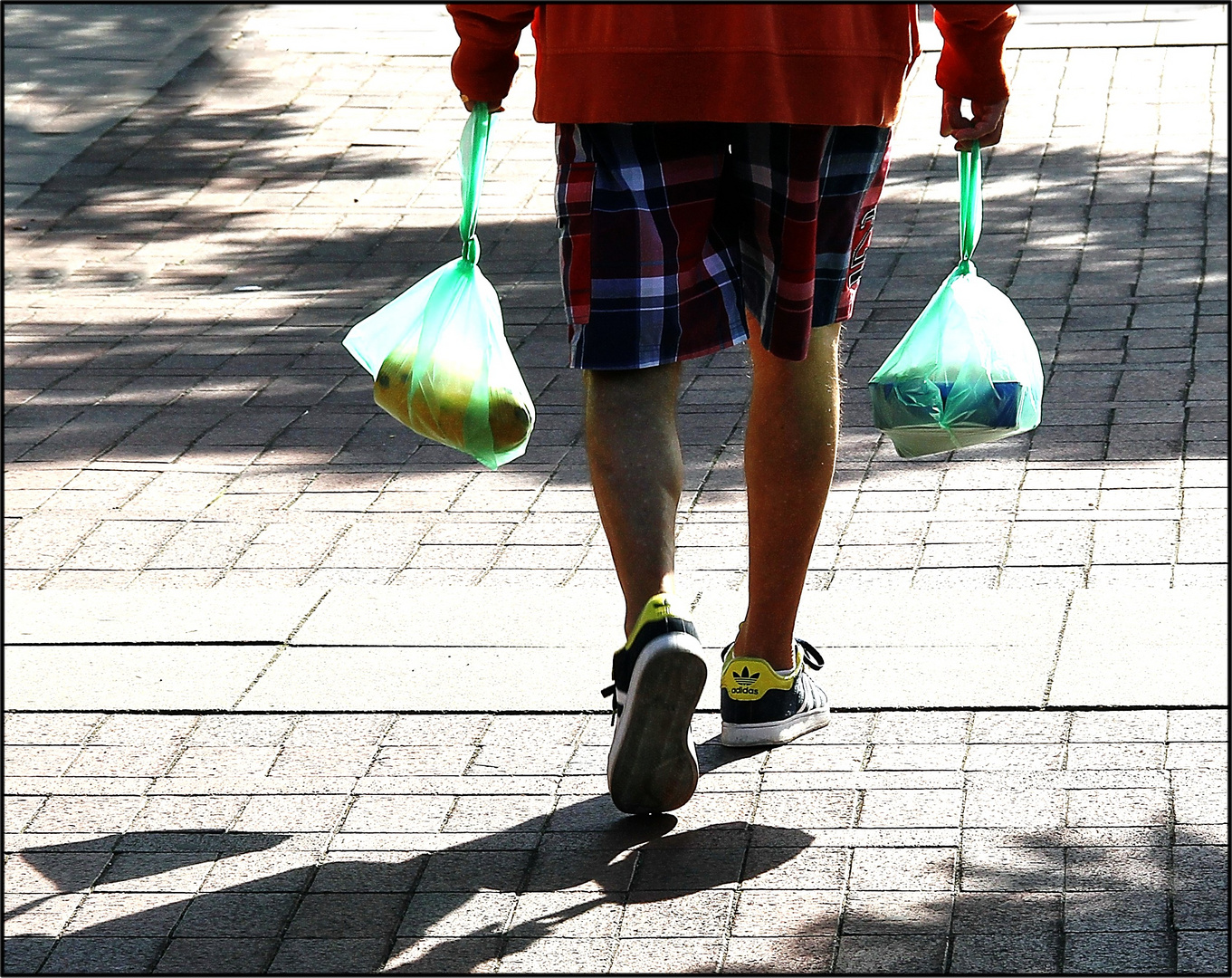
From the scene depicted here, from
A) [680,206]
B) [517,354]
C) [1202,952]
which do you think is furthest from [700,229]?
[517,354]

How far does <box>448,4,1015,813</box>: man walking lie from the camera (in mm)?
2910

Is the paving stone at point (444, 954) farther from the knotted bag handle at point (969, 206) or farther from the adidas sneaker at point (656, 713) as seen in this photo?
the knotted bag handle at point (969, 206)

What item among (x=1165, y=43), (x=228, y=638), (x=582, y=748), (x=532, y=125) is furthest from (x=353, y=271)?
(x=1165, y=43)

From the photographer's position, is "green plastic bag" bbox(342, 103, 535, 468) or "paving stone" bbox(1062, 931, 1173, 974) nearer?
"paving stone" bbox(1062, 931, 1173, 974)

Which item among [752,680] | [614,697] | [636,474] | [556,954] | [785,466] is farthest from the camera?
[752,680]

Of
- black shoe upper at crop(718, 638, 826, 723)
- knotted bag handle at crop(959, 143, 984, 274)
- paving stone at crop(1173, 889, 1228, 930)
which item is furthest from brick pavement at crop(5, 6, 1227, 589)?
paving stone at crop(1173, 889, 1228, 930)

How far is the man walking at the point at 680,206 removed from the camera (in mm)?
2910

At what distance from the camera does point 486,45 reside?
3.12 metres

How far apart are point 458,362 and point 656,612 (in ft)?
2.02

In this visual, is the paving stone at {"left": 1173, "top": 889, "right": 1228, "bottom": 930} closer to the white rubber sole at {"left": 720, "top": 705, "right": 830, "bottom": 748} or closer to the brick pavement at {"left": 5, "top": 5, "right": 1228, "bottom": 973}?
the brick pavement at {"left": 5, "top": 5, "right": 1228, "bottom": 973}

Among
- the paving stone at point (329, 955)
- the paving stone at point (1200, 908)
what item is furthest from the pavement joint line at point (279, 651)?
the paving stone at point (1200, 908)

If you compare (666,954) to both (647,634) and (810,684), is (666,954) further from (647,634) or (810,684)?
(810,684)

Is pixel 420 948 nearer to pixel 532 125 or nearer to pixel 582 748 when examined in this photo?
pixel 582 748

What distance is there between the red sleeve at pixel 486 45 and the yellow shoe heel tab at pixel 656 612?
101cm
